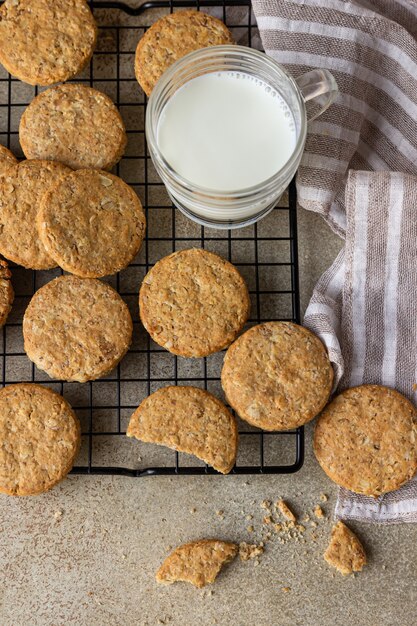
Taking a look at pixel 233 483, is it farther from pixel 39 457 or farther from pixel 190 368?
pixel 39 457

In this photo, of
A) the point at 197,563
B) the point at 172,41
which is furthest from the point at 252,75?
the point at 197,563

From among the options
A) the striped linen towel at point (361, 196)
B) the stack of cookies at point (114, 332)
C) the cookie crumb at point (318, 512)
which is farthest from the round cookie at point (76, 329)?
the cookie crumb at point (318, 512)

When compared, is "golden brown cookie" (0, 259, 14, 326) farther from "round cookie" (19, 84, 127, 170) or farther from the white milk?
the white milk

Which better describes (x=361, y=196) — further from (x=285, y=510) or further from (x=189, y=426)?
(x=285, y=510)

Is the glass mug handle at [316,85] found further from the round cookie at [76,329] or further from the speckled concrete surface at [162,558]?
the speckled concrete surface at [162,558]

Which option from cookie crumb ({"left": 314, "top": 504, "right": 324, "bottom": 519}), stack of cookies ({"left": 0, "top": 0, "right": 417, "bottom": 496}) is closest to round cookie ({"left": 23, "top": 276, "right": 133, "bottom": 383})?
stack of cookies ({"left": 0, "top": 0, "right": 417, "bottom": 496})

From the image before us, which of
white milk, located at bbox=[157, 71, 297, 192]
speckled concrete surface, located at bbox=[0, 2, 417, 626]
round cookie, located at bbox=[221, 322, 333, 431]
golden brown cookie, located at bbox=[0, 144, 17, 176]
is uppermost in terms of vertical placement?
white milk, located at bbox=[157, 71, 297, 192]

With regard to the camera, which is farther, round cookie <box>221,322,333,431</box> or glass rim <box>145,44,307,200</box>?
round cookie <box>221,322,333,431</box>

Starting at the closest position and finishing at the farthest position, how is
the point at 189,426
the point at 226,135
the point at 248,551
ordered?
1. the point at 226,135
2. the point at 189,426
3. the point at 248,551
